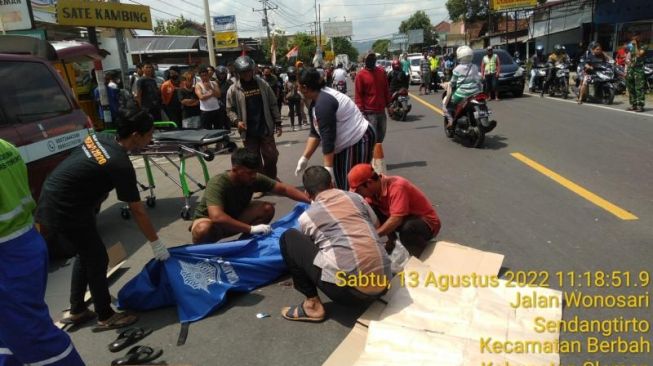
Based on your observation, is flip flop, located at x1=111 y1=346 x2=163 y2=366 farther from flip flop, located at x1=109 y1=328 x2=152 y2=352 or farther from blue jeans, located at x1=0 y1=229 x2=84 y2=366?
blue jeans, located at x1=0 y1=229 x2=84 y2=366

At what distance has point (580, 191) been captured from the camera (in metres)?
5.57

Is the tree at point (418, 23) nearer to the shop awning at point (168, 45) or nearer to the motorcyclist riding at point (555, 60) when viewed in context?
the shop awning at point (168, 45)

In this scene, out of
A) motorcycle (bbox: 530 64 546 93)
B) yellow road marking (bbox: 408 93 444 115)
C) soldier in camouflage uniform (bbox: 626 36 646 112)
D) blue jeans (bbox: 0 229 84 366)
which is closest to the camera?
blue jeans (bbox: 0 229 84 366)

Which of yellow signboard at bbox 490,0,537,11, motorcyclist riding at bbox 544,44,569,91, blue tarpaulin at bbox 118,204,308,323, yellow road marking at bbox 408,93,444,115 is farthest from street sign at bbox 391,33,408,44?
blue tarpaulin at bbox 118,204,308,323

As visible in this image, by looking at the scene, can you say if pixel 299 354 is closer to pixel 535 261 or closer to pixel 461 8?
pixel 535 261

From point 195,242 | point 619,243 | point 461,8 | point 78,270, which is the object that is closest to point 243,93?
point 195,242

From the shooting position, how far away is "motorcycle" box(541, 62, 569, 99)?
1469cm

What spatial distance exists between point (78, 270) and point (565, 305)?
11.1 ft

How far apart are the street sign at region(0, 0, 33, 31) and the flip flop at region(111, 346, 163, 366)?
40.5 feet

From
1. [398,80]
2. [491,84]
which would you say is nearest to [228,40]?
[491,84]

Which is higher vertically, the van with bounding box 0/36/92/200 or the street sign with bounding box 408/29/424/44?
the street sign with bounding box 408/29/424/44

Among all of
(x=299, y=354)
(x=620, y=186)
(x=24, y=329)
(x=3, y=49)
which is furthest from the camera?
(x=3, y=49)

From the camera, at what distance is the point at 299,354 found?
9.80 ft

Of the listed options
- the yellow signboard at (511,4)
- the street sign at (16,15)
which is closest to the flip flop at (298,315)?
the street sign at (16,15)
